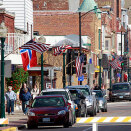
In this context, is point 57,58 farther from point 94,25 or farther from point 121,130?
point 121,130

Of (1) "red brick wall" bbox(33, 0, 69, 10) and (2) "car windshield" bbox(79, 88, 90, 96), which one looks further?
(1) "red brick wall" bbox(33, 0, 69, 10)

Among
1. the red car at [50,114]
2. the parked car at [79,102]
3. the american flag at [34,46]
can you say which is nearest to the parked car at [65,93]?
the red car at [50,114]

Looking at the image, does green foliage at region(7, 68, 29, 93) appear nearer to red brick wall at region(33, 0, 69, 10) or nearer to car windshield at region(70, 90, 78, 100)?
car windshield at region(70, 90, 78, 100)

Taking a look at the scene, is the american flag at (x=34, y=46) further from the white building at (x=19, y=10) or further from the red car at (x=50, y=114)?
the white building at (x=19, y=10)

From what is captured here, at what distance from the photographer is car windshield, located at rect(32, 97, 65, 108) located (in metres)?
25.8

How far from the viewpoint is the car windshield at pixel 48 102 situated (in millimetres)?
25844

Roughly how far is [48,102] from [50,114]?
1.30 m

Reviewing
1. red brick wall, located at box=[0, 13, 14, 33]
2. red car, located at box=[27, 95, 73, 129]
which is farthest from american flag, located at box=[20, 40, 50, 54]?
red brick wall, located at box=[0, 13, 14, 33]

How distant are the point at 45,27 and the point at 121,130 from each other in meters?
55.3

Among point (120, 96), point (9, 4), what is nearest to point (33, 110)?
point (9, 4)

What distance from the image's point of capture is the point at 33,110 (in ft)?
82.6

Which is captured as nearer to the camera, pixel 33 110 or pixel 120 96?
pixel 33 110

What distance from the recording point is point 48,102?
26031mm

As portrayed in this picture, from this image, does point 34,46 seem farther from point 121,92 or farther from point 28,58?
point 121,92
